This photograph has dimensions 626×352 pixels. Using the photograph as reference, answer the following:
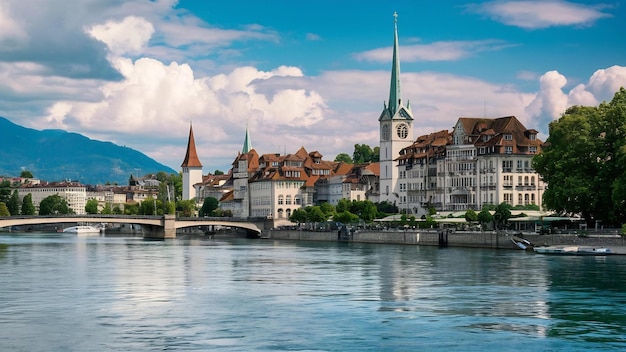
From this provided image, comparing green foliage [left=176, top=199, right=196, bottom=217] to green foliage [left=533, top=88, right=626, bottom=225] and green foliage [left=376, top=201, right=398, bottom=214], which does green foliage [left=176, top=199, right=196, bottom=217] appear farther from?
green foliage [left=533, top=88, right=626, bottom=225]

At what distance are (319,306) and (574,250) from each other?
3793 centimetres

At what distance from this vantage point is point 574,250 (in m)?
77.8

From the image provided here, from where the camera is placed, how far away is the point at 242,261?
255 feet


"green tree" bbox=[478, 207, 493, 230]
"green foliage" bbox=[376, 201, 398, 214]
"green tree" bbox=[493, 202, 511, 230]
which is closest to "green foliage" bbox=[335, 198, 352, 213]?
"green foliage" bbox=[376, 201, 398, 214]

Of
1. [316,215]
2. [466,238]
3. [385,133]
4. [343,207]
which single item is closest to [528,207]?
[466,238]

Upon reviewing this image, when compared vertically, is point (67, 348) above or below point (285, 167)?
below

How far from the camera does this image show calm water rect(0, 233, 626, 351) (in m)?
35.3

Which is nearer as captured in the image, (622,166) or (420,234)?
(622,166)

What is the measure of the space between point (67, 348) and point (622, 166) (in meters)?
53.0

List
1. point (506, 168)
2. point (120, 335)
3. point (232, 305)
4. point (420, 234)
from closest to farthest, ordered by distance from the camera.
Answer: point (120, 335), point (232, 305), point (420, 234), point (506, 168)

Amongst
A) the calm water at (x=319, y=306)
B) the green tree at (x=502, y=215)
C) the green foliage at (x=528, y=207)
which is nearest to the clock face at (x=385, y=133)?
the green foliage at (x=528, y=207)

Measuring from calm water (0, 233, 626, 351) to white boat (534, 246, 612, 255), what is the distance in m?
4.01

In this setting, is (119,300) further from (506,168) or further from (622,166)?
(506,168)

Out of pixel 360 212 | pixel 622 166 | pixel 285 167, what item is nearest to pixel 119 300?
pixel 622 166
